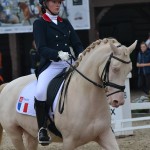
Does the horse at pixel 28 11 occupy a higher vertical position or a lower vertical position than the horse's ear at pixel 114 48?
lower

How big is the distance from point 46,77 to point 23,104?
592mm

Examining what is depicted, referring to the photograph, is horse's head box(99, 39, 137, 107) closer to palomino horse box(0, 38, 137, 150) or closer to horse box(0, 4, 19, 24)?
palomino horse box(0, 38, 137, 150)

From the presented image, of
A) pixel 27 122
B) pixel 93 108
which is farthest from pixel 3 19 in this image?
pixel 93 108

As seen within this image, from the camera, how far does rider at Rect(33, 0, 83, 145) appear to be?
6.09 meters

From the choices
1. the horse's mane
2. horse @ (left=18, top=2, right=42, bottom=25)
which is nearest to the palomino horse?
the horse's mane

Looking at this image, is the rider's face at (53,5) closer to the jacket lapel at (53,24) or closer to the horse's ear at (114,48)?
the jacket lapel at (53,24)

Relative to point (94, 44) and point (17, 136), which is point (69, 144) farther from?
point (17, 136)

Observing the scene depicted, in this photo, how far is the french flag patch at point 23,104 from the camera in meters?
6.51

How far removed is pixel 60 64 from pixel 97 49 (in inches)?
28.8

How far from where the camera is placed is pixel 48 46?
625cm

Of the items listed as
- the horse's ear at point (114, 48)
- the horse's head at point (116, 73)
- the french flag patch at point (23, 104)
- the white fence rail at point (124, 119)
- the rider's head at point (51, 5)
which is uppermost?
the rider's head at point (51, 5)

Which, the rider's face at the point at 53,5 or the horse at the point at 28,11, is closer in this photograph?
the rider's face at the point at 53,5

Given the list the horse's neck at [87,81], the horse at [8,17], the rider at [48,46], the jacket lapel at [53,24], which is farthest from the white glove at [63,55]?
the horse at [8,17]

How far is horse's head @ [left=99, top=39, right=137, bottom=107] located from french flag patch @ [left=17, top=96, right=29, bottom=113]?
1435 mm
